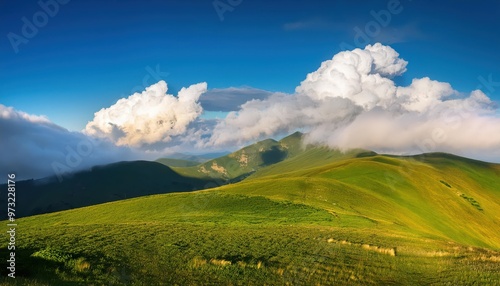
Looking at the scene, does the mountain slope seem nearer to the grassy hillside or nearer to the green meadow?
the grassy hillside

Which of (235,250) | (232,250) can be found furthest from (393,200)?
(232,250)

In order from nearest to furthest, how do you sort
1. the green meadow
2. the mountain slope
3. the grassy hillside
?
the green meadow → the grassy hillside → the mountain slope

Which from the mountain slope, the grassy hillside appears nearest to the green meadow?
the grassy hillside

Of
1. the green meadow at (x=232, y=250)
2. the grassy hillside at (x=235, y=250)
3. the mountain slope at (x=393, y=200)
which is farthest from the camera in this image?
the mountain slope at (x=393, y=200)

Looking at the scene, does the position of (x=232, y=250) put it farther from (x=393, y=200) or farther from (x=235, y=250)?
(x=393, y=200)

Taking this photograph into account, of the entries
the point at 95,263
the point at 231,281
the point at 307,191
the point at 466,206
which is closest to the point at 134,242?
the point at 95,263

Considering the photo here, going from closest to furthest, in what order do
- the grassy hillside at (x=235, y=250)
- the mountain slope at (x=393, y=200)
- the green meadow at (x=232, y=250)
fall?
the green meadow at (x=232, y=250), the grassy hillside at (x=235, y=250), the mountain slope at (x=393, y=200)

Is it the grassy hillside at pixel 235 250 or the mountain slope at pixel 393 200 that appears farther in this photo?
the mountain slope at pixel 393 200

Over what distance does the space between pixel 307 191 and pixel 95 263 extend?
240 ft

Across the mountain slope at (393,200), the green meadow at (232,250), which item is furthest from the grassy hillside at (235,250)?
the mountain slope at (393,200)

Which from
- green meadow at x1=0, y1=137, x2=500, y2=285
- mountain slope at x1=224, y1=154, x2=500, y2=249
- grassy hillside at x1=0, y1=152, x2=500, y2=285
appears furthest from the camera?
mountain slope at x1=224, y1=154, x2=500, y2=249

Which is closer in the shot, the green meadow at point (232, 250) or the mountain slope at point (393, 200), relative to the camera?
the green meadow at point (232, 250)

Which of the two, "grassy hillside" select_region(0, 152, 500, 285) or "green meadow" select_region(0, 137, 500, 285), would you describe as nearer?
"green meadow" select_region(0, 137, 500, 285)

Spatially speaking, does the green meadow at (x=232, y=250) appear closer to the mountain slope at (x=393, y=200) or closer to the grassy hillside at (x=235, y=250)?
the grassy hillside at (x=235, y=250)
